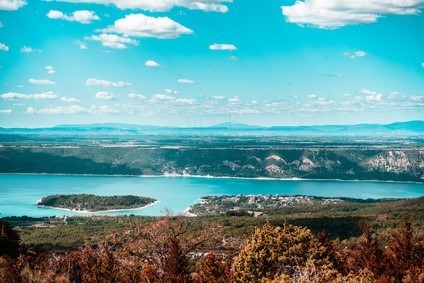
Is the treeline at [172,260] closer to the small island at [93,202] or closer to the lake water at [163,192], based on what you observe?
the lake water at [163,192]

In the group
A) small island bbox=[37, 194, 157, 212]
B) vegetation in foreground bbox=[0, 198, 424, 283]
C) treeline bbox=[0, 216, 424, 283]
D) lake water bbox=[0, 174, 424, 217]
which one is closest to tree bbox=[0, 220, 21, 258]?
vegetation in foreground bbox=[0, 198, 424, 283]

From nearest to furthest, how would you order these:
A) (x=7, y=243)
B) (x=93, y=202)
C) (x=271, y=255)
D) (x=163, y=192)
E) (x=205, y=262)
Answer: (x=271, y=255)
(x=205, y=262)
(x=7, y=243)
(x=93, y=202)
(x=163, y=192)

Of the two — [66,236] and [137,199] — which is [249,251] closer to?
[66,236]

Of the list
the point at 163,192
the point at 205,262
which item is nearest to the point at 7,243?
the point at 205,262

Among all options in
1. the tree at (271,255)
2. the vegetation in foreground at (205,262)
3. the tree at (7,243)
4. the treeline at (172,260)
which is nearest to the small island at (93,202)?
the tree at (7,243)

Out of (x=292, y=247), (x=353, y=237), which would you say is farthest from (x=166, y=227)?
(x=353, y=237)

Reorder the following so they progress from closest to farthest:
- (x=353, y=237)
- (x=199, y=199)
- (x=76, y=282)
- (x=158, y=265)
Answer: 1. (x=76, y=282)
2. (x=158, y=265)
3. (x=353, y=237)
4. (x=199, y=199)

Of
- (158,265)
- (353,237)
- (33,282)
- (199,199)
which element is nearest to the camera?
(33,282)

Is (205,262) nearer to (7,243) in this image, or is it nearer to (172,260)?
(172,260)
